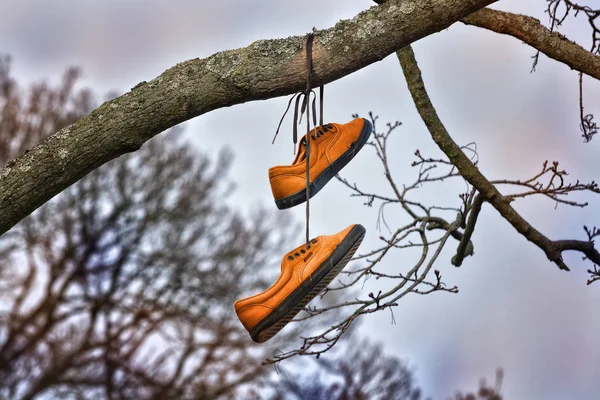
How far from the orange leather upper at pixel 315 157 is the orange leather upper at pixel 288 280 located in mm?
189

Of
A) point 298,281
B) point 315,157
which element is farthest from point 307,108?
point 298,281

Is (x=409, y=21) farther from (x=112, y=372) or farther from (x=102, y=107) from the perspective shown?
(x=112, y=372)

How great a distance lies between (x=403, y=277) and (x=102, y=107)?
3.89ft

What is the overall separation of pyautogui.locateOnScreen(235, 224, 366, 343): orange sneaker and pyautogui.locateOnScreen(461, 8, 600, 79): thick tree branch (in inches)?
48.9

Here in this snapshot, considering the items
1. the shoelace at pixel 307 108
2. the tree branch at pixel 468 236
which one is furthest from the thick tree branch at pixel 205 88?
the tree branch at pixel 468 236

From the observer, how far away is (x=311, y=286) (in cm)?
204

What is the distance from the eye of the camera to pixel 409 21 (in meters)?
1.91

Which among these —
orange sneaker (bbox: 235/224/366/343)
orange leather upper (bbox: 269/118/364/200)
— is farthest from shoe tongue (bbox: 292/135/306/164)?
orange sneaker (bbox: 235/224/366/343)

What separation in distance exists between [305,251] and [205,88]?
0.58 meters

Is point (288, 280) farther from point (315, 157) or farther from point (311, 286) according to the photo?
point (315, 157)

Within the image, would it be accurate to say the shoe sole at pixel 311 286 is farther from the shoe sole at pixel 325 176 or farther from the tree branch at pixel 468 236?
the tree branch at pixel 468 236

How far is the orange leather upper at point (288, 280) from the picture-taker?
2.05 meters

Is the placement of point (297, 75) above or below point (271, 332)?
above

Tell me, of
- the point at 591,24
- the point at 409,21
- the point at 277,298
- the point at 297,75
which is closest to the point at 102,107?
the point at 297,75
